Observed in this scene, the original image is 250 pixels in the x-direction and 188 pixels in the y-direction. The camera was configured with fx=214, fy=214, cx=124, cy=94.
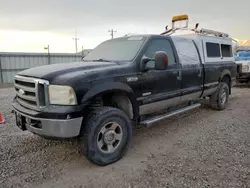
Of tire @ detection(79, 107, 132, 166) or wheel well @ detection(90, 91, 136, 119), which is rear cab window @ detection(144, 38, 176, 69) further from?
tire @ detection(79, 107, 132, 166)

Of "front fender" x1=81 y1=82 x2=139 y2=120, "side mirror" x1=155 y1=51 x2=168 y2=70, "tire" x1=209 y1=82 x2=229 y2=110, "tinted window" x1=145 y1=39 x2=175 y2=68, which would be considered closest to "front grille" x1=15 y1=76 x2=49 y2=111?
"front fender" x1=81 y1=82 x2=139 y2=120

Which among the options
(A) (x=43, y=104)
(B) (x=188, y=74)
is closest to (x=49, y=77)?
(A) (x=43, y=104)

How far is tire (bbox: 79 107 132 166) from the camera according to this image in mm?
2949

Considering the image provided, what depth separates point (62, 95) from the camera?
9.19ft

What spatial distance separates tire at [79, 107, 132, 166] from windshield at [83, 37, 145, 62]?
1115 millimetres

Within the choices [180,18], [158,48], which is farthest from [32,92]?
[180,18]

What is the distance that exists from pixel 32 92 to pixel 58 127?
700mm

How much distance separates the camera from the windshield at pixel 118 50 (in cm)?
384

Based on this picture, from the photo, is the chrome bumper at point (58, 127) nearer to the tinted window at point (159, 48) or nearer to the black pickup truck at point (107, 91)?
the black pickup truck at point (107, 91)

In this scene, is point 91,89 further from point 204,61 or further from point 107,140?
point 204,61

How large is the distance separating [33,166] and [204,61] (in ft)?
14.4

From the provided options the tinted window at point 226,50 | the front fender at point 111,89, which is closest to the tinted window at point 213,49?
the tinted window at point 226,50

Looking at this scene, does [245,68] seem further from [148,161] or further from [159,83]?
[148,161]

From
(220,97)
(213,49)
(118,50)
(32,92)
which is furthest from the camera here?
(220,97)
